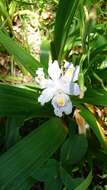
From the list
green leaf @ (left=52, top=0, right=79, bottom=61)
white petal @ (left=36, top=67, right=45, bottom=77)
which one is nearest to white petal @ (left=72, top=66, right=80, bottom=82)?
white petal @ (left=36, top=67, right=45, bottom=77)

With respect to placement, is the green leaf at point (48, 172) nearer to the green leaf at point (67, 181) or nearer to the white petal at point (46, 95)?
the green leaf at point (67, 181)

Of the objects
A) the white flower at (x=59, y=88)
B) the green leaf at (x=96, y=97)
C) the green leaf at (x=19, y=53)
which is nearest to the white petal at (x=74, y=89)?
the white flower at (x=59, y=88)

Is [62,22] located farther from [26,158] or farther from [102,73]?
[26,158]

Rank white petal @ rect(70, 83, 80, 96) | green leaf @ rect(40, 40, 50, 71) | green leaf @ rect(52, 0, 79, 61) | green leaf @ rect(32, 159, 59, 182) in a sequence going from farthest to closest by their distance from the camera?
green leaf @ rect(40, 40, 50, 71), green leaf @ rect(52, 0, 79, 61), white petal @ rect(70, 83, 80, 96), green leaf @ rect(32, 159, 59, 182)

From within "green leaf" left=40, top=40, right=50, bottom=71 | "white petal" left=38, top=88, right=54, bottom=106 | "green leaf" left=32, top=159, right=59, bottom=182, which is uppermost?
"green leaf" left=40, top=40, right=50, bottom=71

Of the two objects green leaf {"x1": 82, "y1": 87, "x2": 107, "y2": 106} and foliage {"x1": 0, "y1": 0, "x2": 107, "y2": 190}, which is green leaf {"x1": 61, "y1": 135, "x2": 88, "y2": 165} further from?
green leaf {"x1": 82, "y1": 87, "x2": 107, "y2": 106}

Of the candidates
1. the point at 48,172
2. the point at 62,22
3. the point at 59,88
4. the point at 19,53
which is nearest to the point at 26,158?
the point at 48,172

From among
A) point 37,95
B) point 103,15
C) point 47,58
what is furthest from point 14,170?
point 103,15
